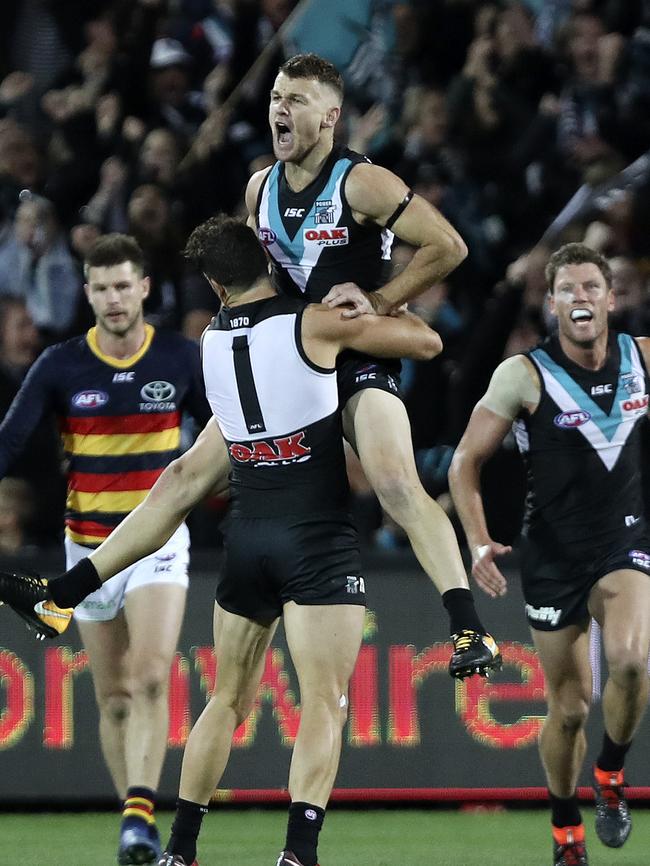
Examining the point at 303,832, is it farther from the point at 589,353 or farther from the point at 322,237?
the point at 589,353

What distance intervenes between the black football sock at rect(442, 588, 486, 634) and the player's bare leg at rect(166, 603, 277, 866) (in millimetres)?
779

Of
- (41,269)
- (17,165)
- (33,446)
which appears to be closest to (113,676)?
(33,446)

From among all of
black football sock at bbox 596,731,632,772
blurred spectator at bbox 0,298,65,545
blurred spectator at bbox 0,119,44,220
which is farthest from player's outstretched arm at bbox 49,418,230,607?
blurred spectator at bbox 0,119,44,220

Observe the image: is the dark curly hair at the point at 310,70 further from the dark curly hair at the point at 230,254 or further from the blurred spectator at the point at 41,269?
the blurred spectator at the point at 41,269

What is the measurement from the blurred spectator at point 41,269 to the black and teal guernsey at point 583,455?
4.77 m

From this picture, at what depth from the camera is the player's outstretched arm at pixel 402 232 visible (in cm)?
656

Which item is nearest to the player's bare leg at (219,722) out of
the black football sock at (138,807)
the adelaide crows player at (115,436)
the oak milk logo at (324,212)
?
the black football sock at (138,807)

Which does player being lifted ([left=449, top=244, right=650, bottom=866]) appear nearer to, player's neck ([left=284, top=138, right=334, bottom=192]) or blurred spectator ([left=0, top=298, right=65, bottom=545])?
player's neck ([left=284, top=138, right=334, bottom=192])

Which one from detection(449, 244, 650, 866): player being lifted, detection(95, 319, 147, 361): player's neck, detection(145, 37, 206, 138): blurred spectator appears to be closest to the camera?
detection(449, 244, 650, 866): player being lifted

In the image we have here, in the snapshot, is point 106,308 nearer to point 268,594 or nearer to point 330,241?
point 330,241

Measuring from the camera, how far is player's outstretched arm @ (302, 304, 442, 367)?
248 inches

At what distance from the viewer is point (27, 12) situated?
14258mm

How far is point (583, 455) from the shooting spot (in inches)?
298

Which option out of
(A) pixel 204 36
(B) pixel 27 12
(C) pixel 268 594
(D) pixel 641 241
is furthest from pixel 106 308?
(B) pixel 27 12
